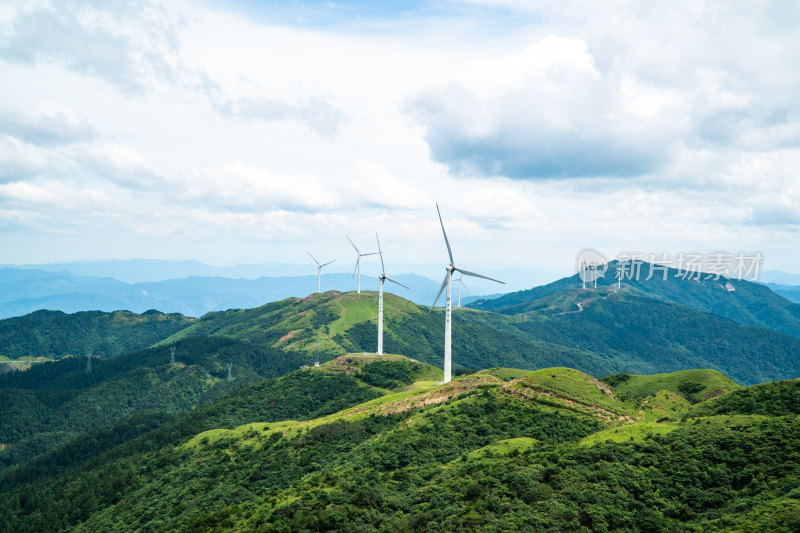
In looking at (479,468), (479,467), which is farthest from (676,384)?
(479,468)

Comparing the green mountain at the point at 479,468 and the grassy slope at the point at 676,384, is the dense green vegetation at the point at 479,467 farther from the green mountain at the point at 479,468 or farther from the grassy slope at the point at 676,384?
the grassy slope at the point at 676,384

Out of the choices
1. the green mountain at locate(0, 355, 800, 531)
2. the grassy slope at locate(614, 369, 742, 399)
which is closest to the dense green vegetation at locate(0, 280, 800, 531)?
the green mountain at locate(0, 355, 800, 531)

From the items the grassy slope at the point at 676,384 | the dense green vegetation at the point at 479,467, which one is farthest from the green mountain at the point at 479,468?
the grassy slope at the point at 676,384

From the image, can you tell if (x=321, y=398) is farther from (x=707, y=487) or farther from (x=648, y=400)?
(x=707, y=487)

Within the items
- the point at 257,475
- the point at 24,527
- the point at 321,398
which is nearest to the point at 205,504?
the point at 257,475

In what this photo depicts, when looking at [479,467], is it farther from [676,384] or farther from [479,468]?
[676,384]

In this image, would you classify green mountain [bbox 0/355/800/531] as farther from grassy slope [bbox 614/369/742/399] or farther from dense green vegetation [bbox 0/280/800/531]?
grassy slope [bbox 614/369/742/399]

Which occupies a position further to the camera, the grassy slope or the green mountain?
the grassy slope

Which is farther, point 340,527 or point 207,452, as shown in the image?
point 207,452
